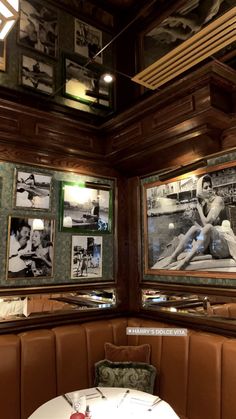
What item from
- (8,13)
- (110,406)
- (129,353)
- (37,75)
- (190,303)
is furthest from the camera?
(37,75)

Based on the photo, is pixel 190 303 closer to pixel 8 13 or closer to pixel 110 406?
pixel 110 406

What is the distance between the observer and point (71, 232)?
3367mm

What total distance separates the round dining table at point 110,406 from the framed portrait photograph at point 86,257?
1.34m

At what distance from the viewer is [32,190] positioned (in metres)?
3.13

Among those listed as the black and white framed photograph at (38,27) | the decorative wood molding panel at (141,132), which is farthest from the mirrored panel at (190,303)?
the black and white framed photograph at (38,27)

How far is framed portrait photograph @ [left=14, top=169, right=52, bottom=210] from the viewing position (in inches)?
120

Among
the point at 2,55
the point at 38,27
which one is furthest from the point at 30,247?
the point at 38,27

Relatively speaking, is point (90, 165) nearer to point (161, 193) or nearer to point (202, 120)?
point (161, 193)

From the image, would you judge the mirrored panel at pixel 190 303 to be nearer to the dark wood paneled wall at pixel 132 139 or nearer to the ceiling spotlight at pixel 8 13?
the dark wood paneled wall at pixel 132 139

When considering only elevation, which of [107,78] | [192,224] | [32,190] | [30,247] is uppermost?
[107,78]

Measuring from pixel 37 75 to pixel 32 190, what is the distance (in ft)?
4.26

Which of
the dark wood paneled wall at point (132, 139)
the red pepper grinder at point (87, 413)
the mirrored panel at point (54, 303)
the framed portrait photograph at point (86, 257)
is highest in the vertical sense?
the dark wood paneled wall at point (132, 139)

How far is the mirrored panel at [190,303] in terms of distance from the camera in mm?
2705

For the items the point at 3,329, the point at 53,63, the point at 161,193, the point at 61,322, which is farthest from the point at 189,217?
the point at 53,63
